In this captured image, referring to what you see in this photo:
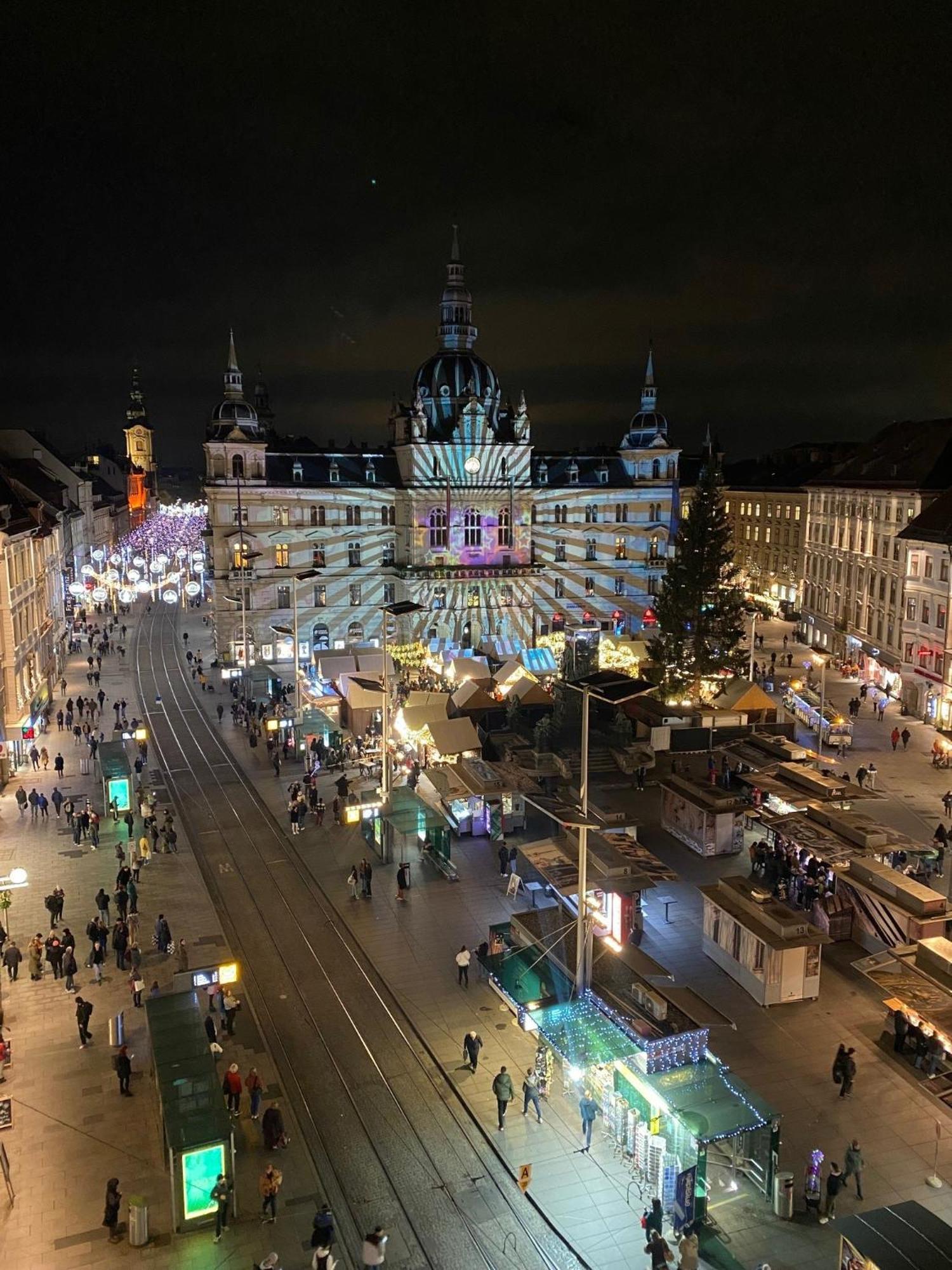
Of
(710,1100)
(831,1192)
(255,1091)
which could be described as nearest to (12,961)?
(255,1091)

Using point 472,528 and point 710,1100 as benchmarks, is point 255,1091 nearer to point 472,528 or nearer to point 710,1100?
point 710,1100

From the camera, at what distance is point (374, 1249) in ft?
45.5

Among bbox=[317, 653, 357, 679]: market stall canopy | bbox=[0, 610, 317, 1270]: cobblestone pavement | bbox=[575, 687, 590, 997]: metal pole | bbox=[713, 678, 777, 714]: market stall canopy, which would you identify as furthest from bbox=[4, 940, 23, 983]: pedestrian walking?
bbox=[713, 678, 777, 714]: market stall canopy

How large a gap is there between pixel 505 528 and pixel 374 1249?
61980 mm

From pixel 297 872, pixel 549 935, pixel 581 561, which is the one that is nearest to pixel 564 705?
pixel 297 872

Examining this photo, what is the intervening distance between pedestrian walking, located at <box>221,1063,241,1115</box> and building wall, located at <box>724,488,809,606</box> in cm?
6446

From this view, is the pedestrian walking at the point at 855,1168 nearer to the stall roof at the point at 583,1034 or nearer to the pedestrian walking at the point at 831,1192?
the pedestrian walking at the point at 831,1192

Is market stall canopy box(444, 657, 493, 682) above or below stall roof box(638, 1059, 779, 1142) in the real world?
above

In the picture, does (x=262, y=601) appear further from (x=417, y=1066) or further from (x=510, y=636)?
(x=417, y=1066)

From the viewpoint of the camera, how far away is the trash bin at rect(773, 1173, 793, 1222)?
15758mm

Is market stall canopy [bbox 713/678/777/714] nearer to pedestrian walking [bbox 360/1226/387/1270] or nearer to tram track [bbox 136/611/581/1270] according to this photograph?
tram track [bbox 136/611/581/1270]

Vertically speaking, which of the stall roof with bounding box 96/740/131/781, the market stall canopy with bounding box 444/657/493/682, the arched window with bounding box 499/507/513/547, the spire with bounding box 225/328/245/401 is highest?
the spire with bounding box 225/328/245/401

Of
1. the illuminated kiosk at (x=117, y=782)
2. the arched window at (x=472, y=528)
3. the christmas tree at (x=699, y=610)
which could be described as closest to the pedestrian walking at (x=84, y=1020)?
the illuminated kiosk at (x=117, y=782)

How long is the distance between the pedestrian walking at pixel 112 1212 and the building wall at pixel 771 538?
67943 mm
